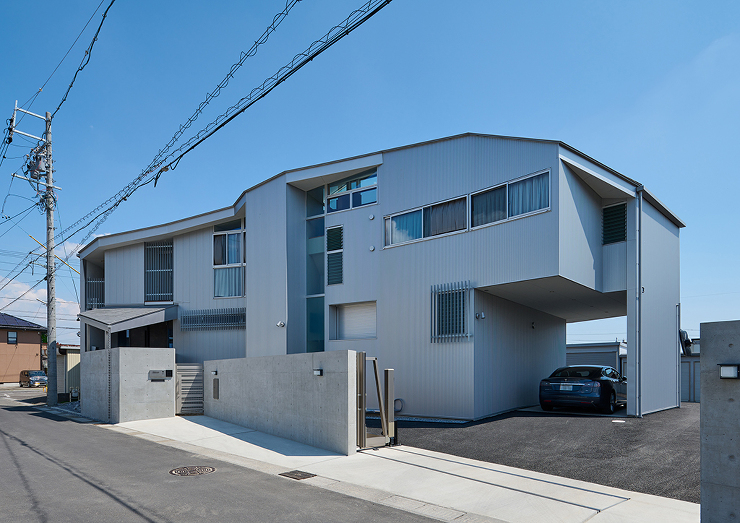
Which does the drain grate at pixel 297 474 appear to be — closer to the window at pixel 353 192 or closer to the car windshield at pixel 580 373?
the car windshield at pixel 580 373

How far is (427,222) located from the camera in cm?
1452

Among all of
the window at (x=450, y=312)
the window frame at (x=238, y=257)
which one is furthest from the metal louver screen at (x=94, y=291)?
the window at (x=450, y=312)

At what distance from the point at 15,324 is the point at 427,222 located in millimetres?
40897

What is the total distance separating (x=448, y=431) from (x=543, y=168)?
19.8ft

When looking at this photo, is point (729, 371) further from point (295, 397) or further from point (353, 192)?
point (353, 192)

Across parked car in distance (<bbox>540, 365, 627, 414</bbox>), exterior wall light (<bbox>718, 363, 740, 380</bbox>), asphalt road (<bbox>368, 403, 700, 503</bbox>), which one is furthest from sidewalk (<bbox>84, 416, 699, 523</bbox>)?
parked car in distance (<bbox>540, 365, 627, 414</bbox>)

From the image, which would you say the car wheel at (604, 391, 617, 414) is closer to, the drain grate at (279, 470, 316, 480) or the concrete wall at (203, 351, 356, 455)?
the concrete wall at (203, 351, 356, 455)

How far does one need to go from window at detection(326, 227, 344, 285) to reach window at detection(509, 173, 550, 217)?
19.0 ft

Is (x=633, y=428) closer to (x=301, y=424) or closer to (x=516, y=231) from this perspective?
(x=516, y=231)

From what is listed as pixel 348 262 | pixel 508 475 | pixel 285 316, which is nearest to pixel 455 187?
pixel 348 262

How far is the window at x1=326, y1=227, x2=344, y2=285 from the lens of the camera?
16.6m

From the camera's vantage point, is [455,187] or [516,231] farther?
[455,187]

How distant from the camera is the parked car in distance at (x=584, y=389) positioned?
12.9 metres

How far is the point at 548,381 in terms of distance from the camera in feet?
44.7
